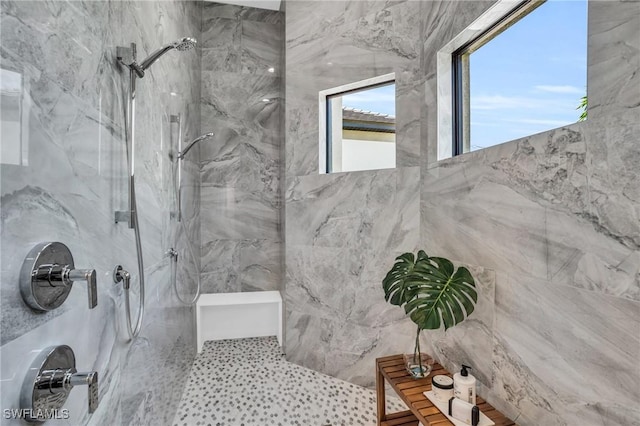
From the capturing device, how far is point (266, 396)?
218 centimetres

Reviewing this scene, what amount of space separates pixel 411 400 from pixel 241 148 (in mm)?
2669

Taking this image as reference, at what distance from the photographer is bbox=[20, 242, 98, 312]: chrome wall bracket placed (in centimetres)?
71

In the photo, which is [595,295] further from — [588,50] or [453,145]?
[453,145]

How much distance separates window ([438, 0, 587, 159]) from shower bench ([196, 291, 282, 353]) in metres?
2.14

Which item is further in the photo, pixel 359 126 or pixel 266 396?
pixel 359 126

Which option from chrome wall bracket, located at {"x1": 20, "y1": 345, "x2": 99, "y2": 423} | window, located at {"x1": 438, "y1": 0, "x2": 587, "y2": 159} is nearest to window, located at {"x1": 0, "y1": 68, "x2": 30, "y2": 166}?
chrome wall bracket, located at {"x1": 20, "y1": 345, "x2": 99, "y2": 423}

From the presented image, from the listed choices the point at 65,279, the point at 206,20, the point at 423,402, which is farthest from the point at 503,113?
the point at 206,20

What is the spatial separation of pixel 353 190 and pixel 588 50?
1.49m

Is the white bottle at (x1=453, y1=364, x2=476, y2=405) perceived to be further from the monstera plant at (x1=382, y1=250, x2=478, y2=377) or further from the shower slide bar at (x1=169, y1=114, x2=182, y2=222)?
the shower slide bar at (x1=169, y1=114, x2=182, y2=222)

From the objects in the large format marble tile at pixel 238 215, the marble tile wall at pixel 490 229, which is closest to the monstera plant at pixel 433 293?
the marble tile wall at pixel 490 229

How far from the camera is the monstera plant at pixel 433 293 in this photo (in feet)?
4.68

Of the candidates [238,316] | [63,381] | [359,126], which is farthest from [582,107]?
[238,316]

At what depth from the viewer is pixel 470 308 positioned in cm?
148

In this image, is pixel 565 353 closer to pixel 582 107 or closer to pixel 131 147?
pixel 582 107
